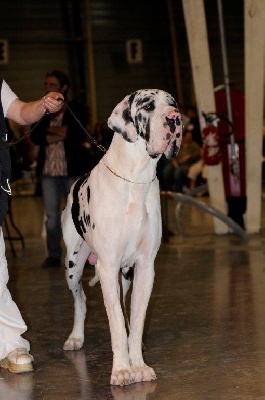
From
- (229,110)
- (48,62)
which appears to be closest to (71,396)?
(229,110)

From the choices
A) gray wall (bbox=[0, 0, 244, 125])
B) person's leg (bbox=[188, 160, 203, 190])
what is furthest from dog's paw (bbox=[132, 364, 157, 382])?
gray wall (bbox=[0, 0, 244, 125])

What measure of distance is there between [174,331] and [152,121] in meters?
2.09

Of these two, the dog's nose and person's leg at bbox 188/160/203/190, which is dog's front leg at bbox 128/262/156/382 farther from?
person's leg at bbox 188/160/203/190

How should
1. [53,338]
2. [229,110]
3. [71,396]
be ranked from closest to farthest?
[71,396]
[53,338]
[229,110]

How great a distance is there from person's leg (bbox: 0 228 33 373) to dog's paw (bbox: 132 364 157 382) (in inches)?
27.0

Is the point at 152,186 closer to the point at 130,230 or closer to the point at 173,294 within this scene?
the point at 130,230

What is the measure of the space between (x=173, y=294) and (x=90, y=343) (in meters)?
1.92

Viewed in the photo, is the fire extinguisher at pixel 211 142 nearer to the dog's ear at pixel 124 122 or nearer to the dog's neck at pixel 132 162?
the dog's neck at pixel 132 162

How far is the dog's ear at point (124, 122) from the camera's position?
494 centimetres

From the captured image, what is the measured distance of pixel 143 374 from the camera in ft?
16.9

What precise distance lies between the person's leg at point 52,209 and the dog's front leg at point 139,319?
15.5 feet

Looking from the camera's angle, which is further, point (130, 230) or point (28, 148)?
point (28, 148)

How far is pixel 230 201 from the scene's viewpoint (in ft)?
39.8

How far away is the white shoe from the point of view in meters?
5.47
